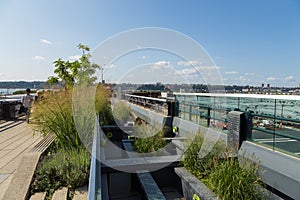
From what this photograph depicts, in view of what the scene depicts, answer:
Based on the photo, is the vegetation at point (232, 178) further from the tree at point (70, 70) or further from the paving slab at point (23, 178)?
the tree at point (70, 70)

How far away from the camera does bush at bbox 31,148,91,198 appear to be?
212 cm

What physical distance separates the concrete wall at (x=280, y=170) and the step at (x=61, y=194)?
6.96 ft

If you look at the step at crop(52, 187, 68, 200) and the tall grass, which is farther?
the tall grass

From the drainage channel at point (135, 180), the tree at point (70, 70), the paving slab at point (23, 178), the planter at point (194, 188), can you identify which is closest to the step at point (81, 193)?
the paving slab at point (23, 178)

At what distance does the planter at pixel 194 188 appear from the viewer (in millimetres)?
2230

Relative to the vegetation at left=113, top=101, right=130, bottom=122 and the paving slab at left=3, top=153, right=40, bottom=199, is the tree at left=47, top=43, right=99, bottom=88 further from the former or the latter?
the paving slab at left=3, top=153, right=40, bottom=199

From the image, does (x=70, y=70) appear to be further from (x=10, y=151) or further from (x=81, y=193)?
(x=81, y=193)

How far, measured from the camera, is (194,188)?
2414mm

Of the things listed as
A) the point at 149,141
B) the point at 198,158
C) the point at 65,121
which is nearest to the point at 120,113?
the point at 149,141

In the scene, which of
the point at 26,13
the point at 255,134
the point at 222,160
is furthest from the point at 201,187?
the point at 26,13

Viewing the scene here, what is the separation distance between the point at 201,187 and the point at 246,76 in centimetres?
1116

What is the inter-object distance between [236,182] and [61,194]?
1.83 metres

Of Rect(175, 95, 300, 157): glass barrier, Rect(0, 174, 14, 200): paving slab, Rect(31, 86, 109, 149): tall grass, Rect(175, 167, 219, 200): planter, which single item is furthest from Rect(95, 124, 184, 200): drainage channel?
Rect(175, 95, 300, 157): glass barrier

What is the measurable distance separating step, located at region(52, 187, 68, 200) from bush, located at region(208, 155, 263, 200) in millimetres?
1633
